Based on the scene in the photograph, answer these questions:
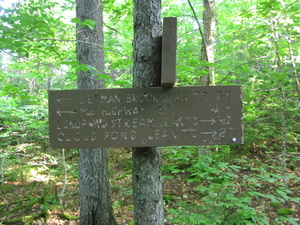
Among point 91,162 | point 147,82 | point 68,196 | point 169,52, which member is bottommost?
point 68,196

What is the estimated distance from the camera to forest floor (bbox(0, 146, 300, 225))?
15.3 ft

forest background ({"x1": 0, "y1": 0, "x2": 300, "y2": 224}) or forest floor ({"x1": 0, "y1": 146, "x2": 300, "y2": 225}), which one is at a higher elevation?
forest background ({"x1": 0, "y1": 0, "x2": 300, "y2": 224})

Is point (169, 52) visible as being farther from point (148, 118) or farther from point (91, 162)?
point (91, 162)

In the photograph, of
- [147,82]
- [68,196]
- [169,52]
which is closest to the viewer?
[169,52]

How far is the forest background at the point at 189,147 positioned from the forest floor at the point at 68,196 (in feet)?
0.09

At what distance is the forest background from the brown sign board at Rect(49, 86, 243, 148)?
27.0 inches

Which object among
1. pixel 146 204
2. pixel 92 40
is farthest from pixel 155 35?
pixel 92 40

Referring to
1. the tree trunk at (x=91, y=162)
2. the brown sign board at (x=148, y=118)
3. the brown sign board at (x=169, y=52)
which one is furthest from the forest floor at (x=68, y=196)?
the brown sign board at (x=169, y=52)

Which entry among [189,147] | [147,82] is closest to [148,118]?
[147,82]

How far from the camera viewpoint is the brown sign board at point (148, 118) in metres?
1.60

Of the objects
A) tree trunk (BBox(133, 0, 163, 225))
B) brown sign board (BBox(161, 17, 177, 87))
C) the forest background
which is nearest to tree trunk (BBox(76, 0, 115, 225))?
the forest background

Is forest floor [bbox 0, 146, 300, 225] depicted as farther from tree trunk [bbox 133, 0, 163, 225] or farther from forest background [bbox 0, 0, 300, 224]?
tree trunk [bbox 133, 0, 163, 225]

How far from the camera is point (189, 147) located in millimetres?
5141

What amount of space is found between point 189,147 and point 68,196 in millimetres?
4110
